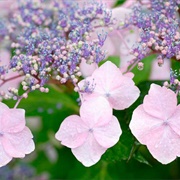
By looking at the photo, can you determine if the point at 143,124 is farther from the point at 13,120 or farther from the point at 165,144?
the point at 13,120

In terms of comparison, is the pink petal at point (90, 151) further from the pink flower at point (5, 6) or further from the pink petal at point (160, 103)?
the pink flower at point (5, 6)

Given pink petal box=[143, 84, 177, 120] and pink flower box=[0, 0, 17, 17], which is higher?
pink petal box=[143, 84, 177, 120]

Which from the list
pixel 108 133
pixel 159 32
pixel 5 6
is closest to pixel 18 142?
pixel 108 133

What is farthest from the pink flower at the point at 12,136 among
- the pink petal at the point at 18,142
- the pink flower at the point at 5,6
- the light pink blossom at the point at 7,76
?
the pink flower at the point at 5,6

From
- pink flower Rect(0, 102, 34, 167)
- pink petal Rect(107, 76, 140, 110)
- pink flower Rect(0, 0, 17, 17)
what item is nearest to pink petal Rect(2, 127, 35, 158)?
pink flower Rect(0, 102, 34, 167)

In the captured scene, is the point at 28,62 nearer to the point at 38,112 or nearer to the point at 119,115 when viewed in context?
the point at 119,115

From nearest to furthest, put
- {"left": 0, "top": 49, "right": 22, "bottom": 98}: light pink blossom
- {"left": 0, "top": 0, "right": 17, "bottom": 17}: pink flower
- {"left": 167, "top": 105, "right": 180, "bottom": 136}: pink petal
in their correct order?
{"left": 167, "top": 105, "right": 180, "bottom": 136}: pink petal → {"left": 0, "top": 49, "right": 22, "bottom": 98}: light pink blossom → {"left": 0, "top": 0, "right": 17, "bottom": 17}: pink flower

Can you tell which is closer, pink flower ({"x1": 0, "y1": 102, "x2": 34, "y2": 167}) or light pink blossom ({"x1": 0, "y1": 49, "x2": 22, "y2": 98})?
pink flower ({"x1": 0, "y1": 102, "x2": 34, "y2": 167})

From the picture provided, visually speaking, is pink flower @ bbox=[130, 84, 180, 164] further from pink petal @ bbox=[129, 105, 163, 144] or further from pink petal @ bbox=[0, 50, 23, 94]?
pink petal @ bbox=[0, 50, 23, 94]
